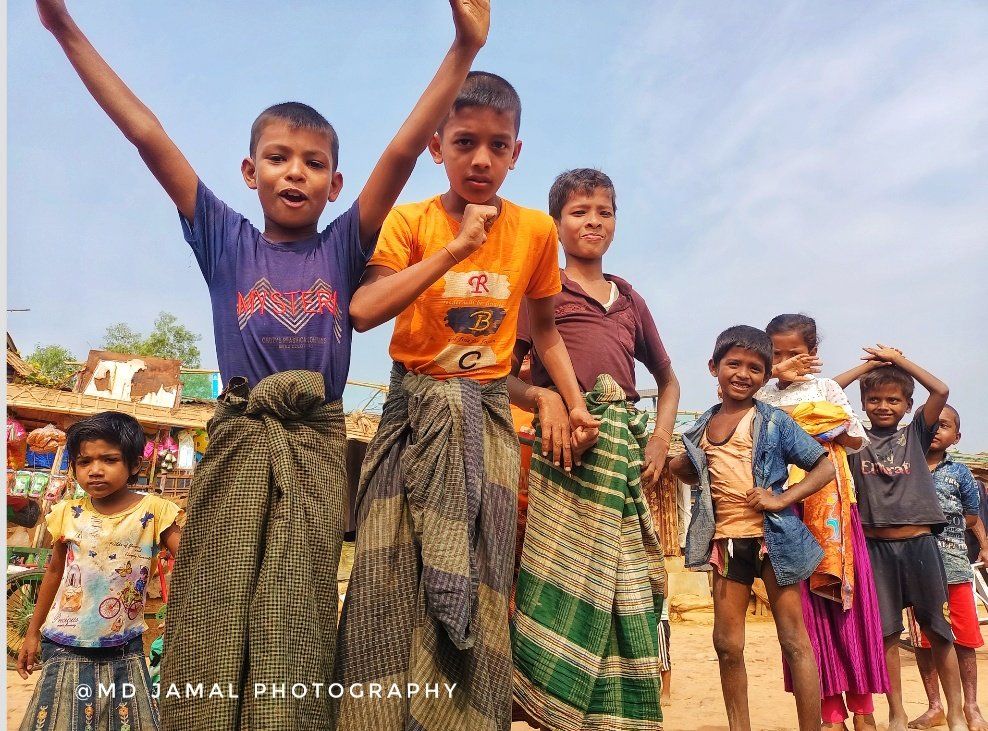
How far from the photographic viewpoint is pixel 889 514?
16.6 feet

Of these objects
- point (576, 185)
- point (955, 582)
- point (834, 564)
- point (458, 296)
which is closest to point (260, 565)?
point (458, 296)

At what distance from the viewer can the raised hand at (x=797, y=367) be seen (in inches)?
171

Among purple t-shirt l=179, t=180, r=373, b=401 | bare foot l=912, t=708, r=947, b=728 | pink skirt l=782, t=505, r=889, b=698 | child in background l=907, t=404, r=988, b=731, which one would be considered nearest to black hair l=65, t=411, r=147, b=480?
purple t-shirt l=179, t=180, r=373, b=401

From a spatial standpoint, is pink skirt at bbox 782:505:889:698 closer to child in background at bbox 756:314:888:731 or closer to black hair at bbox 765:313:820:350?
child in background at bbox 756:314:888:731

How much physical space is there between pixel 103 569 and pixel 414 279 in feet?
6.75

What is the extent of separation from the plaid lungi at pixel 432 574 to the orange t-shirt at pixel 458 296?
0.11 metres

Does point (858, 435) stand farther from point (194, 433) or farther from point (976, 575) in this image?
point (194, 433)

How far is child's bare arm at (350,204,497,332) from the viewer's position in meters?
2.15

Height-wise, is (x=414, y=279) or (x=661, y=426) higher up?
(x=414, y=279)

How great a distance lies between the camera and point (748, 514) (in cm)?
359

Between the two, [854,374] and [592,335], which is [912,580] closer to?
[854,374]

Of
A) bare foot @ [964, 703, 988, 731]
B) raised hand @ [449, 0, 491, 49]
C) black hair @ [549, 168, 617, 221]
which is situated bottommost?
bare foot @ [964, 703, 988, 731]

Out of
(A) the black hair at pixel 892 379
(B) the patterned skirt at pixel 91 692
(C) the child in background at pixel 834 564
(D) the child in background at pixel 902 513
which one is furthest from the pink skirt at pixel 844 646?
(B) the patterned skirt at pixel 91 692

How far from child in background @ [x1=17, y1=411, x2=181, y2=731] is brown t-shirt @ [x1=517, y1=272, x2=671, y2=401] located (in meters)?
1.79
